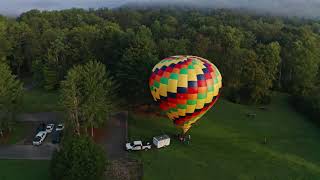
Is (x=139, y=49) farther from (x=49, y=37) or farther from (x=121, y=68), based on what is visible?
(x=49, y=37)

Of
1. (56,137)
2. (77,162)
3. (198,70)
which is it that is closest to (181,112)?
(198,70)

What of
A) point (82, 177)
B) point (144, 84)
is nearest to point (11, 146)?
point (82, 177)

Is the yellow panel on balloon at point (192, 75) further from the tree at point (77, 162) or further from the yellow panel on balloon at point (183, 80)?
the tree at point (77, 162)

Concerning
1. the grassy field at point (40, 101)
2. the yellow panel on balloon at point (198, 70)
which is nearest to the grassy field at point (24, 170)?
the grassy field at point (40, 101)

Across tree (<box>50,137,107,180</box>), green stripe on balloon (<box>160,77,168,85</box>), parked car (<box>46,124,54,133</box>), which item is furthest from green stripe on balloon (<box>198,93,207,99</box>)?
parked car (<box>46,124,54,133</box>)

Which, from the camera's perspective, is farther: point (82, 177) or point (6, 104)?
point (6, 104)

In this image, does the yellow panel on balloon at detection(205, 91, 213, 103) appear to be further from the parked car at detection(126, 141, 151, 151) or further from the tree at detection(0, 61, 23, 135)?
the tree at detection(0, 61, 23, 135)

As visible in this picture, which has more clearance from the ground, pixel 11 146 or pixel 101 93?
pixel 101 93
